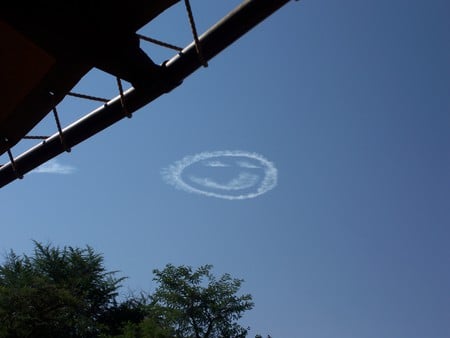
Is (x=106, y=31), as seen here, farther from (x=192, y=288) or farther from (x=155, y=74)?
(x=192, y=288)

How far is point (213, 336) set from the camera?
78.4 feet

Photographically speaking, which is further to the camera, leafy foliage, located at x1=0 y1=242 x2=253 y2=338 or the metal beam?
leafy foliage, located at x1=0 y1=242 x2=253 y2=338

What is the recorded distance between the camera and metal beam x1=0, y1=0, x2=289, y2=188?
74.3 inches

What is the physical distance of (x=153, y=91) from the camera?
229cm

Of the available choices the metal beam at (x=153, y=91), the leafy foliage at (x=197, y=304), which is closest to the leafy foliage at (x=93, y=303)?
the leafy foliage at (x=197, y=304)

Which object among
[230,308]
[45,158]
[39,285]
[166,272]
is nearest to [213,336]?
[230,308]

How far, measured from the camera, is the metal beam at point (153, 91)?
1.89 m

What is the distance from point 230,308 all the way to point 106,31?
24.1m

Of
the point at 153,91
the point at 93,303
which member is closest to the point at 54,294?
the point at 93,303

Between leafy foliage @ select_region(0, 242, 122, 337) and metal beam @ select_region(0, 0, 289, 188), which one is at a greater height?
leafy foliage @ select_region(0, 242, 122, 337)

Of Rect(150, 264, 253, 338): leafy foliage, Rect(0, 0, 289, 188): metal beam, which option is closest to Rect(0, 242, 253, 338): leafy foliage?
Rect(150, 264, 253, 338): leafy foliage

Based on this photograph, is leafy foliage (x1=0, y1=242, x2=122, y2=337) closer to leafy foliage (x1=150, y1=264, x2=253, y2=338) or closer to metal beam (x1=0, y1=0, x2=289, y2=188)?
leafy foliage (x1=150, y1=264, x2=253, y2=338)

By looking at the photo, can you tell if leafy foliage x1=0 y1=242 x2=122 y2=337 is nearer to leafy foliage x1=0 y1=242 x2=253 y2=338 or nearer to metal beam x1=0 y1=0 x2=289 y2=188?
leafy foliage x1=0 y1=242 x2=253 y2=338

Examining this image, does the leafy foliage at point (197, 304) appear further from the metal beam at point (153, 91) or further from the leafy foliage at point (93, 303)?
the metal beam at point (153, 91)
